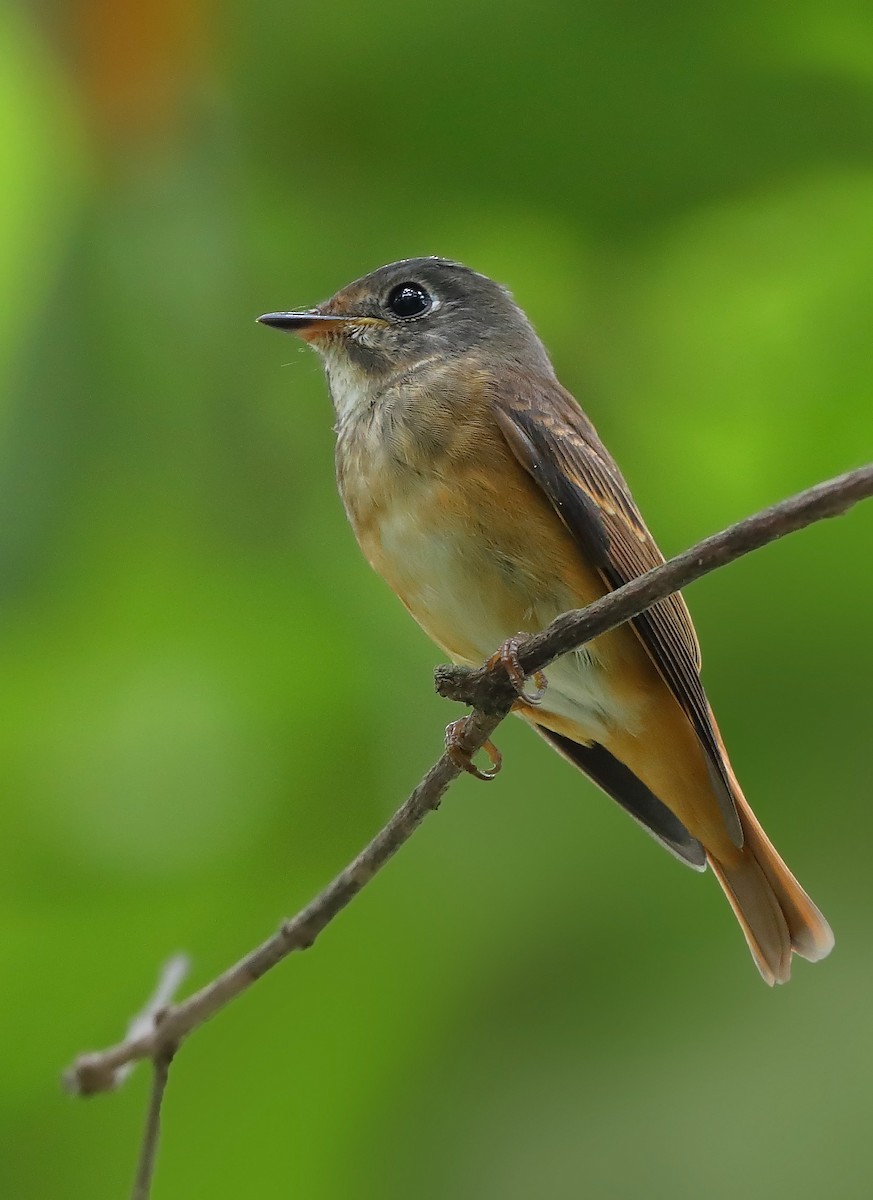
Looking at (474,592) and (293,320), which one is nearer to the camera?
(474,592)

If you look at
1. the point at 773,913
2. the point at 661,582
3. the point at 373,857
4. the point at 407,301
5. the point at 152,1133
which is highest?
the point at 407,301

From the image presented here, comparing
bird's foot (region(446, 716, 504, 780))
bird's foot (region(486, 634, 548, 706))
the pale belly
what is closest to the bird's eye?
the pale belly

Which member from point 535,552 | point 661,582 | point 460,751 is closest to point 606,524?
point 535,552

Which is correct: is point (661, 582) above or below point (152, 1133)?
above

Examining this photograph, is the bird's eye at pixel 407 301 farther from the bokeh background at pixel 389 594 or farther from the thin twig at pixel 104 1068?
the thin twig at pixel 104 1068

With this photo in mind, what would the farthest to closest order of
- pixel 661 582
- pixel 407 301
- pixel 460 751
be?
1. pixel 407 301
2. pixel 460 751
3. pixel 661 582

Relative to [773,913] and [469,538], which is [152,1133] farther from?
[773,913]

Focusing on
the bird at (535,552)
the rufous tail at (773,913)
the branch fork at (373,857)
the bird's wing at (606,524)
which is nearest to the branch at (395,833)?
the branch fork at (373,857)
